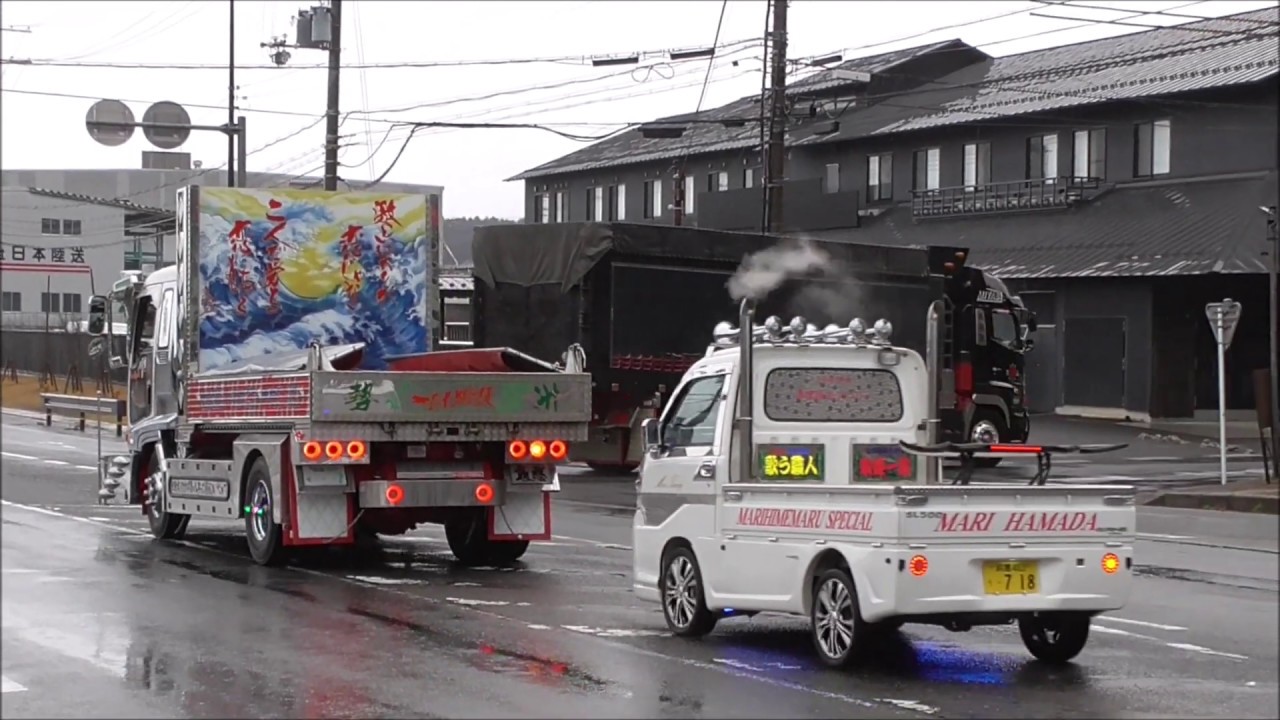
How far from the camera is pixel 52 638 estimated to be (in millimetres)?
11156

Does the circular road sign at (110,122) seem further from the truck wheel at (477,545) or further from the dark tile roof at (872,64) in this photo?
the dark tile roof at (872,64)

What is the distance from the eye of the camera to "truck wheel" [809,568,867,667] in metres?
10.1

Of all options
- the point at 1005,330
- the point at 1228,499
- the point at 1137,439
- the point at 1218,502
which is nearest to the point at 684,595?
the point at 1228,499

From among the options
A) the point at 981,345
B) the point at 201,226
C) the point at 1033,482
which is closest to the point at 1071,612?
the point at 1033,482

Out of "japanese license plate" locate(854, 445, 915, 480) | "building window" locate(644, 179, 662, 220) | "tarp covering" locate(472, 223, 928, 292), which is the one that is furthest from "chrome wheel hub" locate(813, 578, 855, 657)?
"building window" locate(644, 179, 662, 220)

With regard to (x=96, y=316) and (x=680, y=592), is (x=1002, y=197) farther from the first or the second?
(x=680, y=592)

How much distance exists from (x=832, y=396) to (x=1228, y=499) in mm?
12117

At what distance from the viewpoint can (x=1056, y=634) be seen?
1083 centimetres

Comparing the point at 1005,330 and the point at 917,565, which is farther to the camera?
the point at 1005,330

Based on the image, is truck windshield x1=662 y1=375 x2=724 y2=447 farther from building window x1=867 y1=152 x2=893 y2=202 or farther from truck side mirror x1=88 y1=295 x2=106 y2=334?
building window x1=867 y1=152 x2=893 y2=202

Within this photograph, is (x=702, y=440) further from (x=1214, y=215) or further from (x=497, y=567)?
(x=1214, y=215)

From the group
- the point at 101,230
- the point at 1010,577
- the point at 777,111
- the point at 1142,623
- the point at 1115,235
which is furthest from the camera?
the point at 101,230

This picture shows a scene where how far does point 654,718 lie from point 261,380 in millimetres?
8090

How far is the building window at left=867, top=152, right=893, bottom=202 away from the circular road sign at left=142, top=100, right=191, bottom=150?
23.0 m
